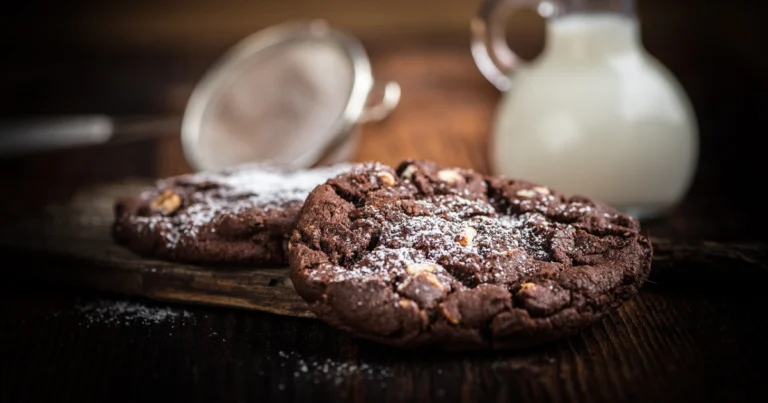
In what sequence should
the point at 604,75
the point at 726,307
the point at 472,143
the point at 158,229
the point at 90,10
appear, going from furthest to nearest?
1. the point at 90,10
2. the point at 472,143
3. the point at 604,75
4. the point at 158,229
5. the point at 726,307

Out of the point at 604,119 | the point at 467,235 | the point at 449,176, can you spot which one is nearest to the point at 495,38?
the point at 604,119

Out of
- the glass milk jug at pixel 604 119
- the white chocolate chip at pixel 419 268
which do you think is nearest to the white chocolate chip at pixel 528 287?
the white chocolate chip at pixel 419 268

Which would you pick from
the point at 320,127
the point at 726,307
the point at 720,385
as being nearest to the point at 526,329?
the point at 720,385

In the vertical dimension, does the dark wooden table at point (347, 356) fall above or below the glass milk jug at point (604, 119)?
below

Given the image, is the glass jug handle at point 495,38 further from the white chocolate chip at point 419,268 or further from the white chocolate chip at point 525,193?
the white chocolate chip at point 419,268

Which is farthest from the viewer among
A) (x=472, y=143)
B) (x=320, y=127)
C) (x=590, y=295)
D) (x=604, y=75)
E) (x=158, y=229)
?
(x=472, y=143)

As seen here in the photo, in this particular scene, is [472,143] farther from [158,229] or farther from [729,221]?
[158,229]
